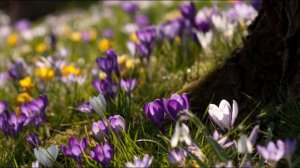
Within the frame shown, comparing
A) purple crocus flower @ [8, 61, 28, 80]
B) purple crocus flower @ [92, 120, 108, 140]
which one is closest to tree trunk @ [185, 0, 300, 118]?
purple crocus flower @ [92, 120, 108, 140]

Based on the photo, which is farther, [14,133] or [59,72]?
[59,72]

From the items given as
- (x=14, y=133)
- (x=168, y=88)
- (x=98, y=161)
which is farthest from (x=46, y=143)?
(x=98, y=161)

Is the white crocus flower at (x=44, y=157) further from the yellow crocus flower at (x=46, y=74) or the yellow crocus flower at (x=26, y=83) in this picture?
the yellow crocus flower at (x=46, y=74)

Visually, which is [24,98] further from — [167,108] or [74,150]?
[167,108]

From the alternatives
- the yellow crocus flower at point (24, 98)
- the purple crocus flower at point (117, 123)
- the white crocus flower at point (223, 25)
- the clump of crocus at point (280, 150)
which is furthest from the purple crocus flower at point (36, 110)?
the clump of crocus at point (280, 150)

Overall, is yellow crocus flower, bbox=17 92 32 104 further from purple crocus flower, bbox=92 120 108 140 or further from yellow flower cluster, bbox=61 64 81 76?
purple crocus flower, bbox=92 120 108 140

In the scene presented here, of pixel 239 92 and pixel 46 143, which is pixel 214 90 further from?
pixel 46 143
